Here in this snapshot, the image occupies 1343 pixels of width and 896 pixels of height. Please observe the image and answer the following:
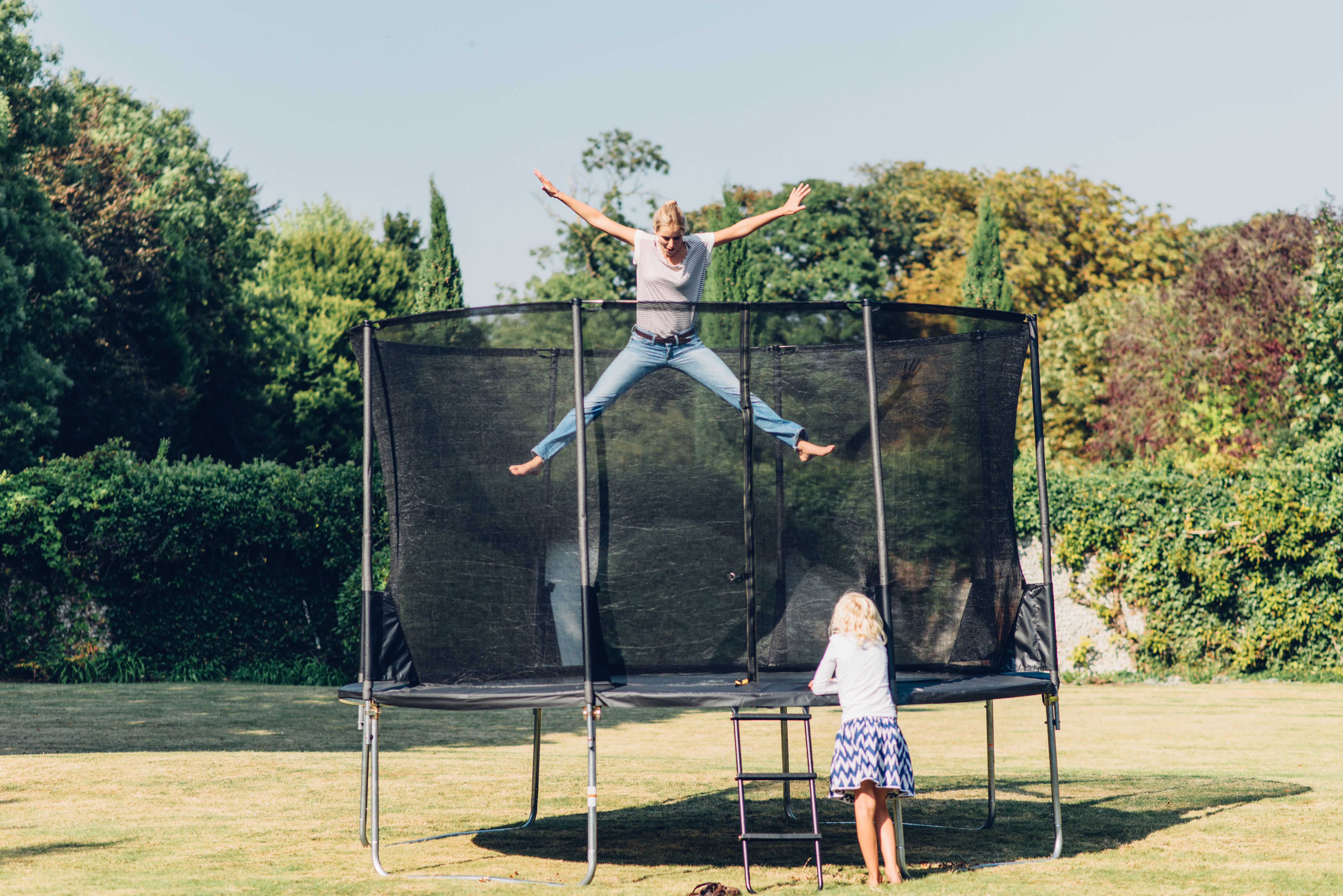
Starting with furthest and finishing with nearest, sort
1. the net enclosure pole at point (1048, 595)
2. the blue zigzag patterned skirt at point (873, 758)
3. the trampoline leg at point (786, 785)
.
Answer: the trampoline leg at point (786, 785)
the net enclosure pole at point (1048, 595)
the blue zigzag patterned skirt at point (873, 758)

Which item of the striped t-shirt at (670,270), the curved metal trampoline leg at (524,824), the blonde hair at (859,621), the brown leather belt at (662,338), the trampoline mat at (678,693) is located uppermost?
the striped t-shirt at (670,270)

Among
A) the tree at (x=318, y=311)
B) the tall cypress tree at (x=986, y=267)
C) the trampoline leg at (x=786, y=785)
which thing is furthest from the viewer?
the tree at (x=318, y=311)

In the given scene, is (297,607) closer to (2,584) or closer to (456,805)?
(2,584)

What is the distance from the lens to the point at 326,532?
55.4 ft

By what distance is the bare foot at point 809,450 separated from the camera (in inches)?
246

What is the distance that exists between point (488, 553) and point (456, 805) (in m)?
2.62

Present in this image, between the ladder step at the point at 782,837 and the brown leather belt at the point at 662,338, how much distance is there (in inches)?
88.7

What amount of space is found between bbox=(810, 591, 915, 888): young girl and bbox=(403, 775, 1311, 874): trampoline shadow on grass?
1.90 feet

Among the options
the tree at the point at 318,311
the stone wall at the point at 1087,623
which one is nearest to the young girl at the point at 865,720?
the stone wall at the point at 1087,623

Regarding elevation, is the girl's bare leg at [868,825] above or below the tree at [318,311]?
below

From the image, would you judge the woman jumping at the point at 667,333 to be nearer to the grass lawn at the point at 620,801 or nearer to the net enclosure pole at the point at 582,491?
the net enclosure pole at the point at 582,491

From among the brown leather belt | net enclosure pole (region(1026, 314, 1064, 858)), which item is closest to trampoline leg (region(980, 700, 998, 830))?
net enclosure pole (region(1026, 314, 1064, 858))

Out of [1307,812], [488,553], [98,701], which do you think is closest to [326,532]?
[98,701]

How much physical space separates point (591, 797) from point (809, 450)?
6.23 ft
